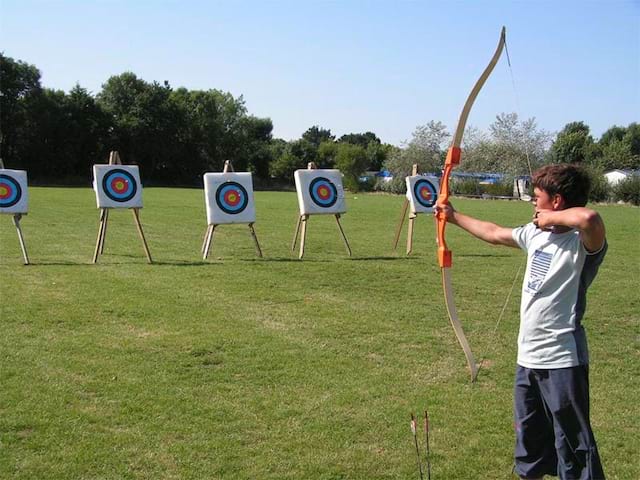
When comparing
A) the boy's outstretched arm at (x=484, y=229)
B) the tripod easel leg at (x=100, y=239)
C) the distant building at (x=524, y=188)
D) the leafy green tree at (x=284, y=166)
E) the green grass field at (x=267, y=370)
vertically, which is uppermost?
the leafy green tree at (x=284, y=166)

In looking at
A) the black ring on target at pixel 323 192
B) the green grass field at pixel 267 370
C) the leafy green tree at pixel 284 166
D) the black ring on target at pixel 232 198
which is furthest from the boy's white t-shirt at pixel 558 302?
the leafy green tree at pixel 284 166

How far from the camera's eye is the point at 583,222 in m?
2.27

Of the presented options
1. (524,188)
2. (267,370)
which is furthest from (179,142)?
(267,370)

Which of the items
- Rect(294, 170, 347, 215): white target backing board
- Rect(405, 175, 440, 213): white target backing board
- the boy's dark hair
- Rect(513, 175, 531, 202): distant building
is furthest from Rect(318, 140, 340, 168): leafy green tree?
the boy's dark hair

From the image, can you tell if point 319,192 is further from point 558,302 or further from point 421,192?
point 558,302

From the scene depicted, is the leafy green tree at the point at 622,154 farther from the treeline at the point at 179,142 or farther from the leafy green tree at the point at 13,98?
the leafy green tree at the point at 13,98

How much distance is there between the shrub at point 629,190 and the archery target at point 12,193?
94.7ft

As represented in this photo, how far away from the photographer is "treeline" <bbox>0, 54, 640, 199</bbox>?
132ft

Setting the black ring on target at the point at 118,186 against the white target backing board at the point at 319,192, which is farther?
the white target backing board at the point at 319,192

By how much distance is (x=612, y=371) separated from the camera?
4.43m

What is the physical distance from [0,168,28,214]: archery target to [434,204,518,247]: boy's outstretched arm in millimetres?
7721

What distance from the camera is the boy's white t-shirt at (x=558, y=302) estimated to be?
2424mm

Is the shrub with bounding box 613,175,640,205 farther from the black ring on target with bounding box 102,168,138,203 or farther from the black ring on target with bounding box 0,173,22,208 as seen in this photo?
the black ring on target with bounding box 0,173,22,208

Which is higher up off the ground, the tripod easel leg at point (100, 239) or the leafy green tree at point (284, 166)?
the leafy green tree at point (284, 166)
